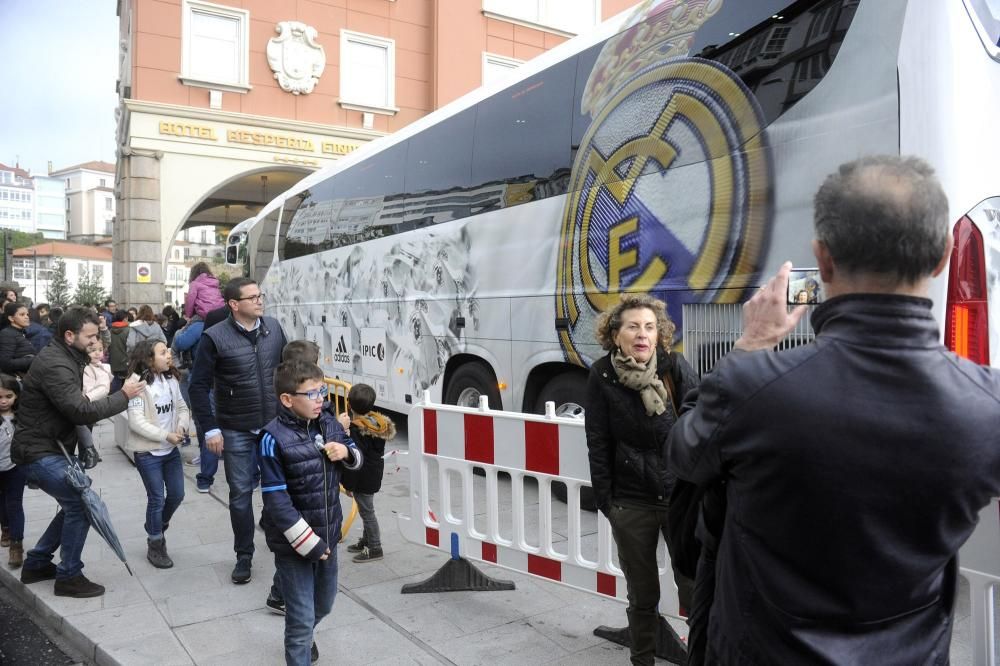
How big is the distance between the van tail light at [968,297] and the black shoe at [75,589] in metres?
4.86

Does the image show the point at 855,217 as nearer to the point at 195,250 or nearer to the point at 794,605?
the point at 794,605

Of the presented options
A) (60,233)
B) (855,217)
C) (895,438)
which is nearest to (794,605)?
(895,438)

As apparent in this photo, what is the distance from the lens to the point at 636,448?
309 centimetres

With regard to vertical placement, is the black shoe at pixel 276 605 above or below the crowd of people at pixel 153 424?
below

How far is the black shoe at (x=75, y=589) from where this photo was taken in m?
4.39

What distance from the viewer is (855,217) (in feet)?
4.26

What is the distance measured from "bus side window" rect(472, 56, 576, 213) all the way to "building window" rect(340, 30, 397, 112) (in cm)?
1502

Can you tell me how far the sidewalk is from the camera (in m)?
3.59

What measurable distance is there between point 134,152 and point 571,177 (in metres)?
15.8

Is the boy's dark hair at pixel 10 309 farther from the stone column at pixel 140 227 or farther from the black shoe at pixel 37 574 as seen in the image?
the stone column at pixel 140 227

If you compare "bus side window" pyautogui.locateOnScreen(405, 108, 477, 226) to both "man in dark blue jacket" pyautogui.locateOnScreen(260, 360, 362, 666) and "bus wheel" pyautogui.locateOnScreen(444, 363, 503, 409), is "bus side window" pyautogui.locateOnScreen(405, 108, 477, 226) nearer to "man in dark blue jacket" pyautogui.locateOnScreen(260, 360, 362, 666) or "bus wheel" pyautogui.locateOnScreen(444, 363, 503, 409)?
"bus wheel" pyautogui.locateOnScreen(444, 363, 503, 409)

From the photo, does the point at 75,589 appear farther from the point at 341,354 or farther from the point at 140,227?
the point at 140,227

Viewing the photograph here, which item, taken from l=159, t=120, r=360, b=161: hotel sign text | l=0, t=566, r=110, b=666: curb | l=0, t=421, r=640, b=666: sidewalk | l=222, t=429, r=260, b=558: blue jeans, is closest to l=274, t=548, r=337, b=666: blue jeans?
l=0, t=421, r=640, b=666: sidewalk

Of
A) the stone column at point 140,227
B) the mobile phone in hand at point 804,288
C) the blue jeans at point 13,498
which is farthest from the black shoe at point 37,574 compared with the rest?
the stone column at point 140,227
